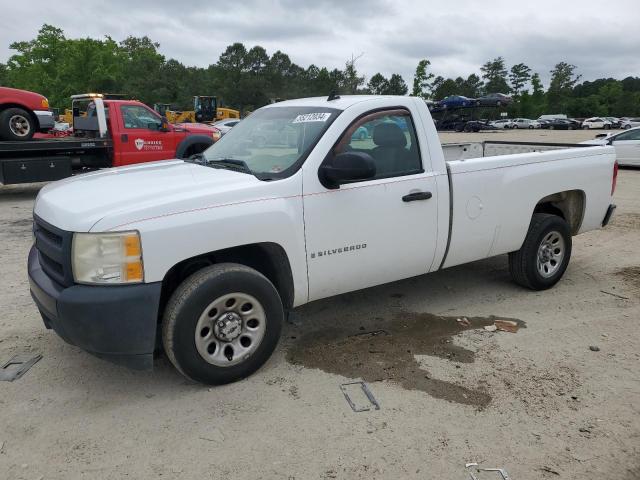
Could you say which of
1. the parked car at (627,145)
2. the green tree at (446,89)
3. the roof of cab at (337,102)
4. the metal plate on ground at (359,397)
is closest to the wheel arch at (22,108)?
the roof of cab at (337,102)

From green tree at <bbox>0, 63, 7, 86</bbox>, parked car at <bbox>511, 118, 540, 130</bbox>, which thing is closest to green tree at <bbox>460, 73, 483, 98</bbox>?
parked car at <bbox>511, 118, 540, 130</bbox>

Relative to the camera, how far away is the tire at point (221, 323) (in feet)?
10.5

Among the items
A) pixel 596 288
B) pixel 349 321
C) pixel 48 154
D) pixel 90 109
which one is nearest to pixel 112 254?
pixel 349 321

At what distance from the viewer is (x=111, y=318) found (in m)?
2.98

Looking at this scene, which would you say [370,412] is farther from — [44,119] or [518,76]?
[518,76]

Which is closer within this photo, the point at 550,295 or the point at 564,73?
the point at 550,295

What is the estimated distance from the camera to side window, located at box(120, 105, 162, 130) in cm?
1198

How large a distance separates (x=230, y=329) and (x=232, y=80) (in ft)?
273

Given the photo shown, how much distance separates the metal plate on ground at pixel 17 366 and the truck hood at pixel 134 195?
1.10m

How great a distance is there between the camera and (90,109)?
40.7ft

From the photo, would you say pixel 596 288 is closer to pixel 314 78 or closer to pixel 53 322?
pixel 53 322

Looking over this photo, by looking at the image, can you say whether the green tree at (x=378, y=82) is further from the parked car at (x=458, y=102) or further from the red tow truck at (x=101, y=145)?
Result: the red tow truck at (x=101, y=145)

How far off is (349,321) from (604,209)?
313 cm

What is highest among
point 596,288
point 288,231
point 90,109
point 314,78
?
point 314,78
